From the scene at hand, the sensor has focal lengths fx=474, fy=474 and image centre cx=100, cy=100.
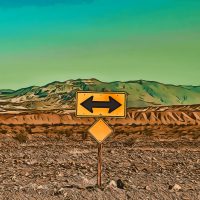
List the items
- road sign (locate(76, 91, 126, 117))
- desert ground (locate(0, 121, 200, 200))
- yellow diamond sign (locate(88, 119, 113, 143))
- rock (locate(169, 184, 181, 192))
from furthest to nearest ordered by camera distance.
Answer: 1. rock (locate(169, 184, 181, 192))
2. yellow diamond sign (locate(88, 119, 113, 143))
3. road sign (locate(76, 91, 126, 117))
4. desert ground (locate(0, 121, 200, 200))

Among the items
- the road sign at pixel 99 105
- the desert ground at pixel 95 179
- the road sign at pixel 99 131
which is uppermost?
the road sign at pixel 99 105

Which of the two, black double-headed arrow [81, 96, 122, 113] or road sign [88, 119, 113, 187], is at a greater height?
black double-headed arrow [81, 96, 122, 113]

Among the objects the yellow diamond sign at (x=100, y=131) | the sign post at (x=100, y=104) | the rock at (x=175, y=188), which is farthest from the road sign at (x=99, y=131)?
the rock at (x=175, y=188)

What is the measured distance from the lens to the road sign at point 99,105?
11.9 metres

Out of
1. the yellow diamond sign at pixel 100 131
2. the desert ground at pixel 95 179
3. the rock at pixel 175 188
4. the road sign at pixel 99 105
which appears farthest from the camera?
the rock at pixel 175 188

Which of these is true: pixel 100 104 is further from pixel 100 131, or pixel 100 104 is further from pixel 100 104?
pixel 100 131

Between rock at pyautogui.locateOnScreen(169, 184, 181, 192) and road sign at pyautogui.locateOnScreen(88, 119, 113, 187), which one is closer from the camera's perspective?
road sign at pyautogui.locateOnScreen(88, 119, 113, 187)

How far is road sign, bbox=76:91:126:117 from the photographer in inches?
469

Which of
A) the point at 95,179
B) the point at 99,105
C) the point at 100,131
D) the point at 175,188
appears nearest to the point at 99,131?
the point at 100,131

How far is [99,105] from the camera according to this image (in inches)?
472

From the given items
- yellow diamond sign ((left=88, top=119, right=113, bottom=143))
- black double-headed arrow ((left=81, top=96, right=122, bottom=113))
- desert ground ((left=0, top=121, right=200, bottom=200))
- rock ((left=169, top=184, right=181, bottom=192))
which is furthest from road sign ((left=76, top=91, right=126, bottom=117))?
rock ((left=169, top=184, right=181, bottom=192))

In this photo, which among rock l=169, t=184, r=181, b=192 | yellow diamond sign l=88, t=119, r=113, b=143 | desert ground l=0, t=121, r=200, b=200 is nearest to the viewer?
desert ground l=0, t=121, r=200, b=200

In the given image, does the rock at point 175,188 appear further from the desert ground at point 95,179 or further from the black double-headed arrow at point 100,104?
the black double-headed arrow at point 100,104

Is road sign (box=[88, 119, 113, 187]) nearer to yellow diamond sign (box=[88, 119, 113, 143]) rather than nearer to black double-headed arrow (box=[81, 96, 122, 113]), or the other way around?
yellow diamond sign (box=[88, 119, 113, 143])
